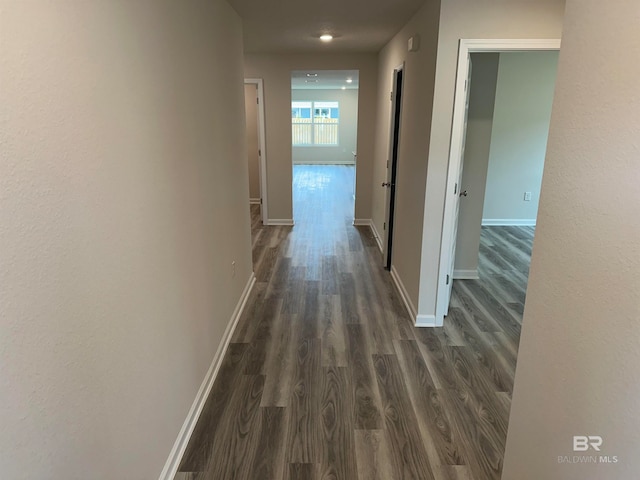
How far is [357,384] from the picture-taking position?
254 centimetres

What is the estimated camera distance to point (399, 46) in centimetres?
405

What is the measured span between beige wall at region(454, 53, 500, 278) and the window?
10034 mm

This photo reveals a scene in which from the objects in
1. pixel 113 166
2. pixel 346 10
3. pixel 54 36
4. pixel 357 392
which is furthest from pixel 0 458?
pixel 346 10

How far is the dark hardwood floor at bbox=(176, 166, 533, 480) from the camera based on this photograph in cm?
197

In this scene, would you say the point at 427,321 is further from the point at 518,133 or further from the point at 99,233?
the point at 518,133

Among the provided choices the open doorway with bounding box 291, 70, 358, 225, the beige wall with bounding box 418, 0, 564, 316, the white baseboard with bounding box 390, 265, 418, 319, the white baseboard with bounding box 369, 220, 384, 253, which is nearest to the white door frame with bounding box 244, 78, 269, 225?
the white baseboard with bounding box 369, 220, 384, 253

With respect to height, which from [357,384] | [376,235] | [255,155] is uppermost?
[255,155]

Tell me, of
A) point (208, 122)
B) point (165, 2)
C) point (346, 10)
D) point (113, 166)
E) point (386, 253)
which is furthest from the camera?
point (386, 253)

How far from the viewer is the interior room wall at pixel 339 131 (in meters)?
13.3

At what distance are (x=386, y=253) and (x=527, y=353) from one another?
3164mm

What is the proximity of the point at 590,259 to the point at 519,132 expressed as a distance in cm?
553

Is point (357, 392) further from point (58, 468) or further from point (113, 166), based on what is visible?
point (113, 166)

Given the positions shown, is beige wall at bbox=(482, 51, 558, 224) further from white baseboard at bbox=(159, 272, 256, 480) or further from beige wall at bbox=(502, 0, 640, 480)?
beige wall at bbox=(502, 0, 640, 480)

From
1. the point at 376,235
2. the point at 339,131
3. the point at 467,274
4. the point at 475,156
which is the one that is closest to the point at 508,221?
the point at 376,235
